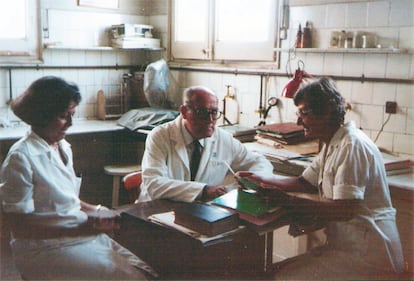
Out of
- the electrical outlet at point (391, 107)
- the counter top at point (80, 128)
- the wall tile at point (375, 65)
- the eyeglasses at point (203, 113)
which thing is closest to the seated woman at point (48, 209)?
the eyeglasses at point (203, 113)

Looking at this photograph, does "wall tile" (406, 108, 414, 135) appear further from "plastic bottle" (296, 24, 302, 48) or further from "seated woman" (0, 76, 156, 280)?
"seated woman" (0, 76, 156, 280)

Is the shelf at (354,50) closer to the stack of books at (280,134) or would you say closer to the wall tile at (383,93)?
the wall tile at (383,93)

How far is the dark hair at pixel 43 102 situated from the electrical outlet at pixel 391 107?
2323 millimetres

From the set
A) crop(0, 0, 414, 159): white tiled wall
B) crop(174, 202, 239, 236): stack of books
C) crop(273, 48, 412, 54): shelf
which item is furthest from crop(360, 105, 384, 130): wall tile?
crop(174, 202, 239, 236): stack of books

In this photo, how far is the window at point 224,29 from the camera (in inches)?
175

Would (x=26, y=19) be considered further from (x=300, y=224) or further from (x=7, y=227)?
(x=300, y=224)

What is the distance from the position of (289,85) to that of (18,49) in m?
2.50

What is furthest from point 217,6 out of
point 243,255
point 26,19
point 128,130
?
point 243,255

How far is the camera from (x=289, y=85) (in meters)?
3.69

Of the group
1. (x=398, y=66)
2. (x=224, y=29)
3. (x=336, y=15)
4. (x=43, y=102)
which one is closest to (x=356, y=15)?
(x=336, y=15)

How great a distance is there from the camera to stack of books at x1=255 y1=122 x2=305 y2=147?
3814 millimetres

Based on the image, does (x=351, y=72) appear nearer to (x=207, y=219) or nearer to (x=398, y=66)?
(x=398, y=66)

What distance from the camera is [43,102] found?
84.1 inches

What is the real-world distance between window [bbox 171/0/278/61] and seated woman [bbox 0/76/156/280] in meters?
2.53
